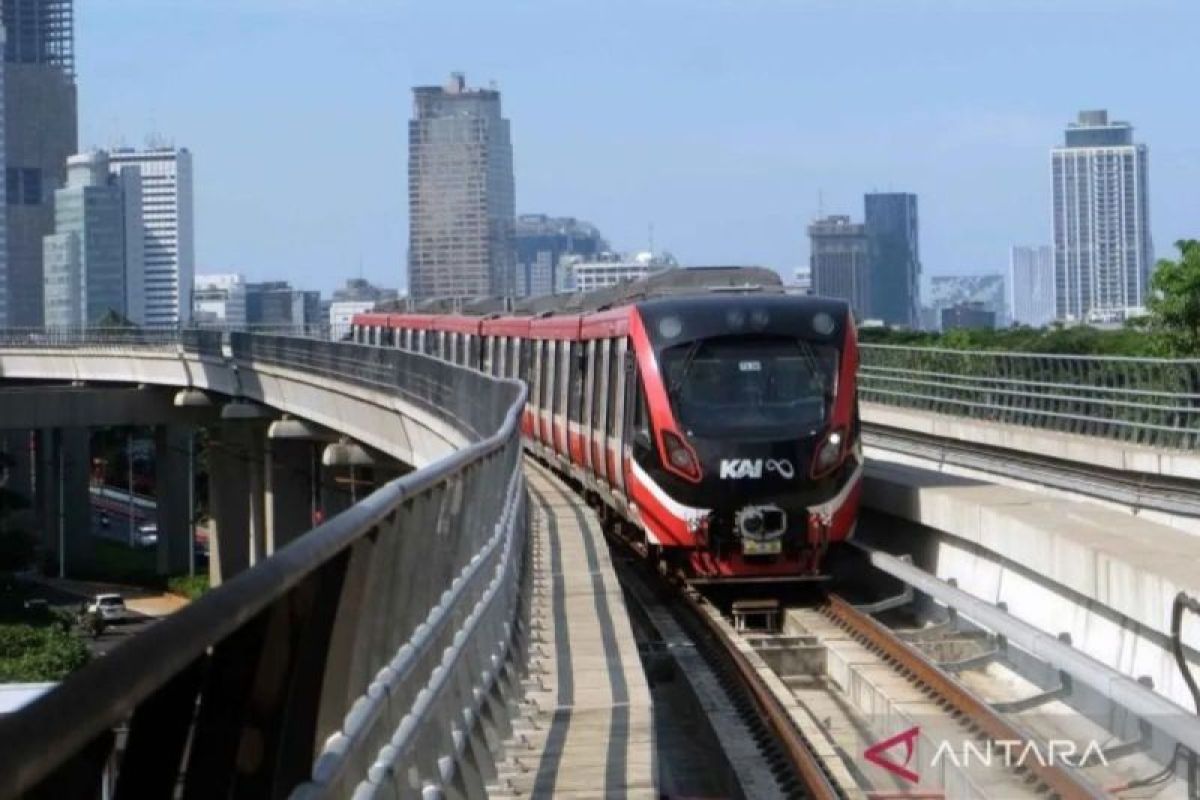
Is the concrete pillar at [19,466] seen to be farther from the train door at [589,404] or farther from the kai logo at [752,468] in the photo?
the kai logo at [752,468]

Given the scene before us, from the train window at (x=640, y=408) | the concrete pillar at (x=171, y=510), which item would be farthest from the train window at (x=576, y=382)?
the concrete pillar at (x=171, y=510)

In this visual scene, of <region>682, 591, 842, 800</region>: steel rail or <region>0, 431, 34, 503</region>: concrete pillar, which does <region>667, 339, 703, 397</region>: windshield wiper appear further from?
<region>0, 431, 34, 503</region>: concrete pillar

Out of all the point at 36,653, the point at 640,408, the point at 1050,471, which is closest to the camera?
the point at 640,408

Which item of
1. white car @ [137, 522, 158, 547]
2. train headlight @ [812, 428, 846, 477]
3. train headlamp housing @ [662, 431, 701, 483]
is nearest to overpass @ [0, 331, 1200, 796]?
train headlight @ [812, 428, 846, 477]

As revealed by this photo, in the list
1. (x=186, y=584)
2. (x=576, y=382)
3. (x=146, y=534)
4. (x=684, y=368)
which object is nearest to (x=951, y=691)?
(x=684, y=368)

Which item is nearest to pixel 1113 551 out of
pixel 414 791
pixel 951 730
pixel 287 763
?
pixel 951 730

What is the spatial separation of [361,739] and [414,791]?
1.21 metres

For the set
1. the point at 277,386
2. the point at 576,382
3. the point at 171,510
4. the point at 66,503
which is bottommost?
the point at 171,510

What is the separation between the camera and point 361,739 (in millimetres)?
5383

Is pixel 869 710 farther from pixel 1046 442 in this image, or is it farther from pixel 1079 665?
pixel 1046 442

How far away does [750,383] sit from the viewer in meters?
22.0

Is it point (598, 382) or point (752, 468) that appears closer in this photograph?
point (752, 468)

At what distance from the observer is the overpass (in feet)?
11.0
